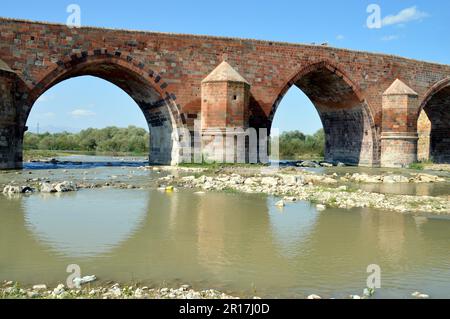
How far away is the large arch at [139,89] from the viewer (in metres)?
19.6

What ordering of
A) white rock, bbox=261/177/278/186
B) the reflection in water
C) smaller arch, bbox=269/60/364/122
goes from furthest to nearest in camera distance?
1. smaller arch, bbox=269/60/364/122
2. white rock, bbox=261/177/278/186
3. the reflection in water

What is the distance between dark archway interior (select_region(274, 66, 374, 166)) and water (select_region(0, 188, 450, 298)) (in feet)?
58.2

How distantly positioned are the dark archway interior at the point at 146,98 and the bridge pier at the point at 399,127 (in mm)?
12733

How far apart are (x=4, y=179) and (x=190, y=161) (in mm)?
9307

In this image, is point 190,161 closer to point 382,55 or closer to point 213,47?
point 213,47

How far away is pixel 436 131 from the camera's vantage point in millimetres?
33281

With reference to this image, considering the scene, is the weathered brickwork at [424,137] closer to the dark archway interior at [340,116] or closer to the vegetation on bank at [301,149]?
the dark archway interior at [340,116]

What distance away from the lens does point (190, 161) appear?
22016 mm

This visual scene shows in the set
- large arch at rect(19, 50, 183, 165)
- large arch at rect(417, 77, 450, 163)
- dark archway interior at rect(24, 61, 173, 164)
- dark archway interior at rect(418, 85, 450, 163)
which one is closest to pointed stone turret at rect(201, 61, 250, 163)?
large arch at rect(19, 50, 183, 165)

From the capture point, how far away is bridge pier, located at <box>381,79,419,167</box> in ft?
85.4

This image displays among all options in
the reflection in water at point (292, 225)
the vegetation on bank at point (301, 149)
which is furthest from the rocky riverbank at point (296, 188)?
the vegetation on bank at point (301, 149)

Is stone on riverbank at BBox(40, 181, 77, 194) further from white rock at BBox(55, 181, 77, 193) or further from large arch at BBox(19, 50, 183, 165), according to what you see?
large arch at BBox(19, 50, 183, 165)

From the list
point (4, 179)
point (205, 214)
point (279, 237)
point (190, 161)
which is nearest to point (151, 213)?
point (205, 214)

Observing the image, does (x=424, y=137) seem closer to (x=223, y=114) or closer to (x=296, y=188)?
(x=223, y=114)
